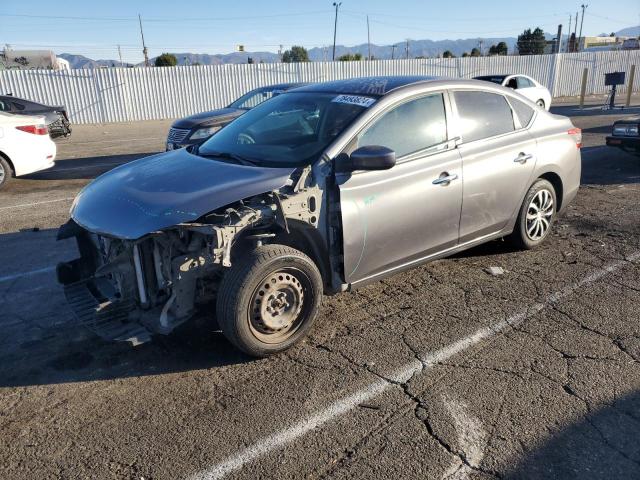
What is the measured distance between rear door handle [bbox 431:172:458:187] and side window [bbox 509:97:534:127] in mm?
1324

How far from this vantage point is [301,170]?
3711 mm

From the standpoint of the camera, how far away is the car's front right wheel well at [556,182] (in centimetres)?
540

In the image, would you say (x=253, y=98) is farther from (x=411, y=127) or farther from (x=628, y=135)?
(x=411, y=127)

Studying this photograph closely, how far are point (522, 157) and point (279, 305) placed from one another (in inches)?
113

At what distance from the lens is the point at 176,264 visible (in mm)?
3338

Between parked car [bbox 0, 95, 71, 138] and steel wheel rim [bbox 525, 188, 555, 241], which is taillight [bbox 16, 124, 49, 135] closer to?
parked car [bbox 0, 95, 71, 138]

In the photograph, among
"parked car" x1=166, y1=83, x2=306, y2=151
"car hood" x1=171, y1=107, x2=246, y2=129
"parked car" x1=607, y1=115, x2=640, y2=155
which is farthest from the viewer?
"car hood" x1=171, y1=107, x2=246, y2=129

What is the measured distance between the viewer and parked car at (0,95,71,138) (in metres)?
13.3

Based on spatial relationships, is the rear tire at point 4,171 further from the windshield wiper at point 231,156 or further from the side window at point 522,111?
the side window at point 522,111

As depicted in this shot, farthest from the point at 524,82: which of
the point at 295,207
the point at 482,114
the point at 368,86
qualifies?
the point at 295,207

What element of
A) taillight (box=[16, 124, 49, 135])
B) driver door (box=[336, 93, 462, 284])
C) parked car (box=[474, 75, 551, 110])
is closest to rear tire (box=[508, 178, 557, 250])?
driver door (box=[336, 93, 462, 284])

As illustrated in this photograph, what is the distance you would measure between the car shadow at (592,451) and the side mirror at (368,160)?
6.45 feet

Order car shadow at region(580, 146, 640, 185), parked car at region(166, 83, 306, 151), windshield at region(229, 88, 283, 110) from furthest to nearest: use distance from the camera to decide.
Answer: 1. windshield at region(229, 88, 283, 110)
2. parked car at region(166, 83, 306, 151)
3. car shadow at region(580, 146, 640, 185)

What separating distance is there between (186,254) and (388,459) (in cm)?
177
